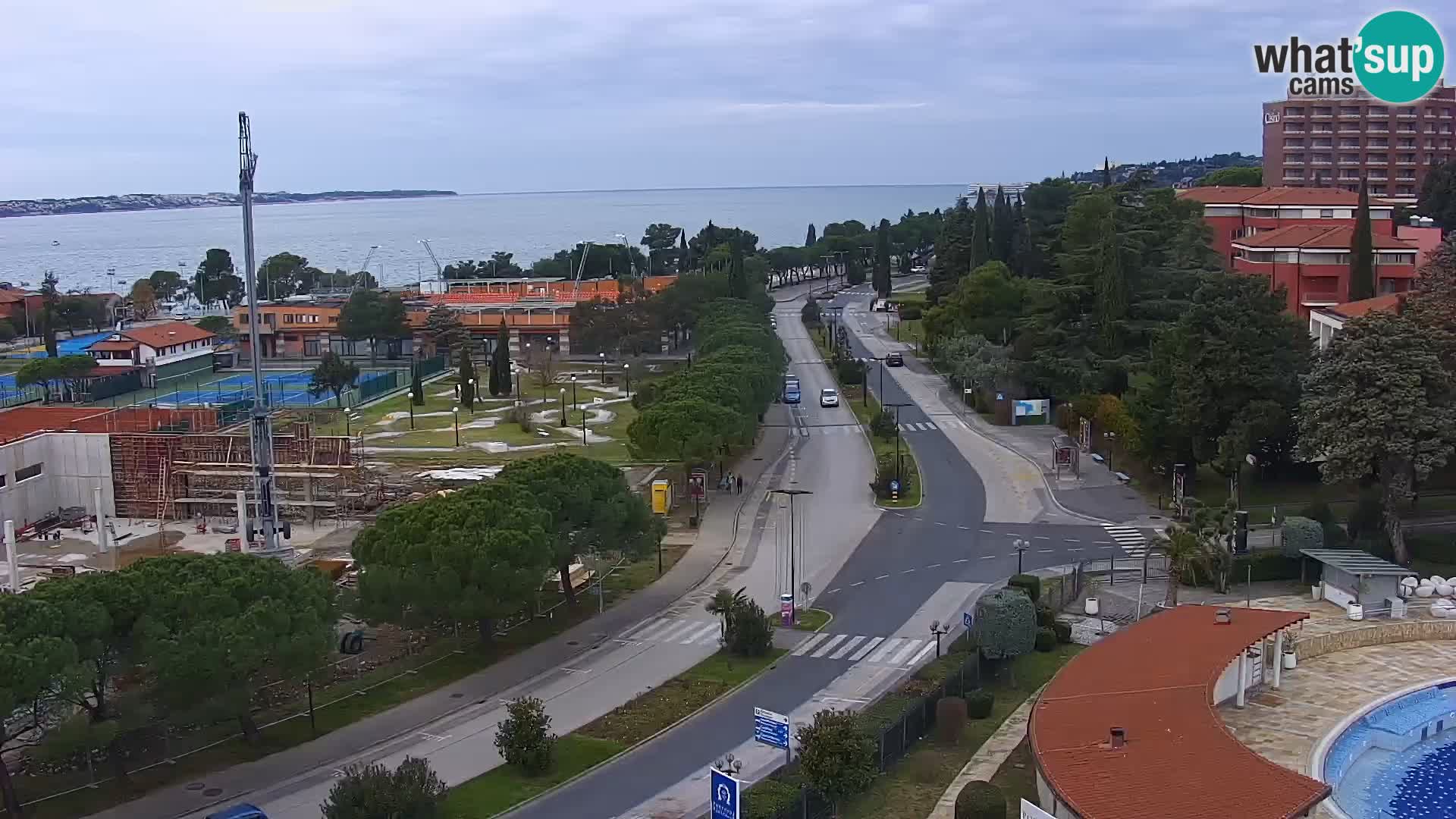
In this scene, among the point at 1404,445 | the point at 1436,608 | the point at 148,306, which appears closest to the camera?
the point at 1436,608

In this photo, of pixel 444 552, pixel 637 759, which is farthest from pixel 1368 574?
pixel 444 552

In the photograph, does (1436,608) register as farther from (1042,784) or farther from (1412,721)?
(1042,784)

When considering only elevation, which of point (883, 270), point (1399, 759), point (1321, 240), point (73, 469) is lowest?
point (1399, 759)

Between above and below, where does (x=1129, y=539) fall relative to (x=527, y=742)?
above

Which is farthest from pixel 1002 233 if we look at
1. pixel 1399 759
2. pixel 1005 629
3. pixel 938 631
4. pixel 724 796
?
pixel 724 796

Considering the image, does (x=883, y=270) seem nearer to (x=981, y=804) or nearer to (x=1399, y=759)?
(x=1399, y=759)

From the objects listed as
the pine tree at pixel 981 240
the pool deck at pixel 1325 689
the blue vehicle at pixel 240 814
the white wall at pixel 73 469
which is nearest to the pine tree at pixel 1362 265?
the pine tree at pixel 981 240

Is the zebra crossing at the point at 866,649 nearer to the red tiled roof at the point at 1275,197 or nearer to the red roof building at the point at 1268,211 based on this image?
the red roof building at the point at 1268,211
